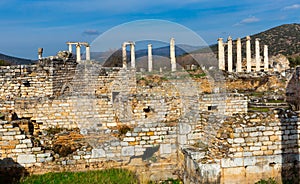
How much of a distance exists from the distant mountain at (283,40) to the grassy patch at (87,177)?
236 ft

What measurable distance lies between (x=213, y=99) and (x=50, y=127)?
5.63 metres

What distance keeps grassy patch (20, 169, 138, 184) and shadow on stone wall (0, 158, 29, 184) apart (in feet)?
0.75

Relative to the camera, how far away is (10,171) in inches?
344

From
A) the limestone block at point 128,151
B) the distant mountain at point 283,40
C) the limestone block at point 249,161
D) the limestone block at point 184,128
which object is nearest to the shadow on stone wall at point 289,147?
the limestone block at point 249,161

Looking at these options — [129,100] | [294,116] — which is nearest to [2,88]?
[129,100]

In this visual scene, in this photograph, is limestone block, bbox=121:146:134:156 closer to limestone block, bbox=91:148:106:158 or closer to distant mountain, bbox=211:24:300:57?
limestone block, bbox=91:148:106:158

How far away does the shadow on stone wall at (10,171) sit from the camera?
8.59 m

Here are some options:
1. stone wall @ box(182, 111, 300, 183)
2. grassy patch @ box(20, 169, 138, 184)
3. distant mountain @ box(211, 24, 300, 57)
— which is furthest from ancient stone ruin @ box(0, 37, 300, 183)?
distant mountain @ box(211, 24, 300, 57)

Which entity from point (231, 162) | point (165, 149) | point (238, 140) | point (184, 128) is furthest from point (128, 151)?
point (238, 140)

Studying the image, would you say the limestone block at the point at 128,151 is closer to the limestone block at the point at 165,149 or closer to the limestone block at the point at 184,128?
the limestone block at the point at 165,149

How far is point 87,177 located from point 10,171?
1782mm

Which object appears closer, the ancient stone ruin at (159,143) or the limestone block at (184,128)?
the ancient stone ruin at (159,143)

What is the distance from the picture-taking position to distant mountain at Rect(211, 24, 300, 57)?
273 ft

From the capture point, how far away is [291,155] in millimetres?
8266
